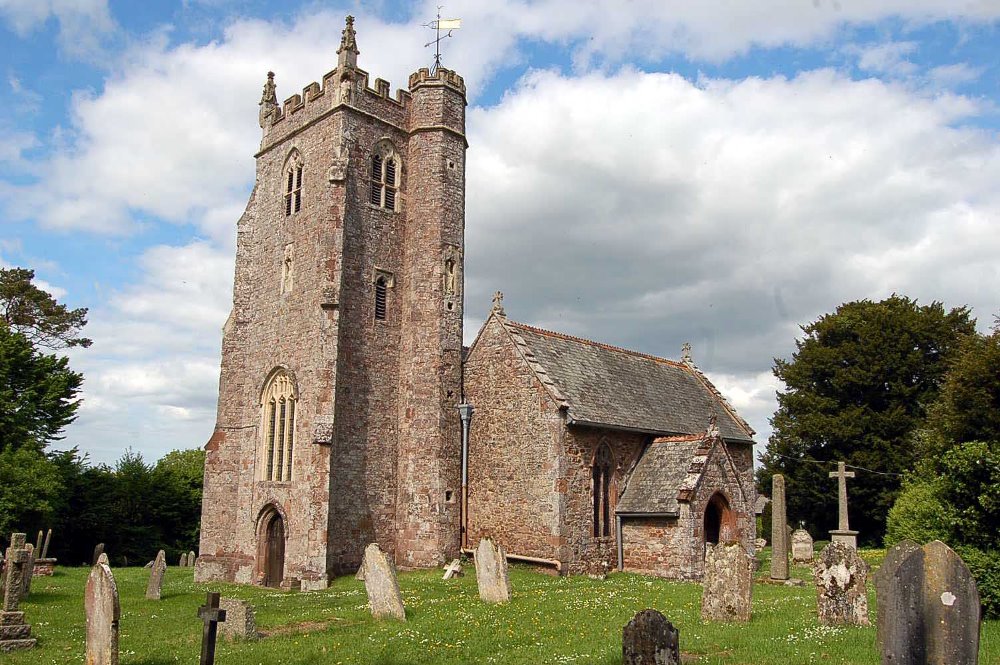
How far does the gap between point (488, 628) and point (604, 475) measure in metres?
12.1

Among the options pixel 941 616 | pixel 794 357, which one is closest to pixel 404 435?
pixel 941 616

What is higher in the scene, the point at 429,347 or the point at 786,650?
the point at 429,347

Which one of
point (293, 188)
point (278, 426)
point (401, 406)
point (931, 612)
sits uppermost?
point (293, 188)

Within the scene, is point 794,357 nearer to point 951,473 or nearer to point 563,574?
point 563,574

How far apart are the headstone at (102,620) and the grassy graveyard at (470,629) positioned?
142 centimetres

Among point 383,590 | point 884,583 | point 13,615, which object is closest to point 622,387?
point 383,590

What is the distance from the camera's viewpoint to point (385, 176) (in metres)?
27.1

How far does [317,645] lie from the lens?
40.1ft

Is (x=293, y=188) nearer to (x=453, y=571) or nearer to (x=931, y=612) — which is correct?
(x=453, y=571)

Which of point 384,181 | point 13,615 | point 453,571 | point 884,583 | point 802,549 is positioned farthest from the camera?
point 802,549

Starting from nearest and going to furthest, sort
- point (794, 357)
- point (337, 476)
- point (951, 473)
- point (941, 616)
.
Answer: point (941, 616) → point (951, 473) → point (337, 476) → point (794, 357)

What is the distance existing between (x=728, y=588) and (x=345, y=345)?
49.7 ft

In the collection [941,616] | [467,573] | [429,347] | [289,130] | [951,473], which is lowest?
[467,573]

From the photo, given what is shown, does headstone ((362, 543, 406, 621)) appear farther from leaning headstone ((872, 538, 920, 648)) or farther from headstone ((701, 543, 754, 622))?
leaning headstone ((872, 538, 920, 648))
